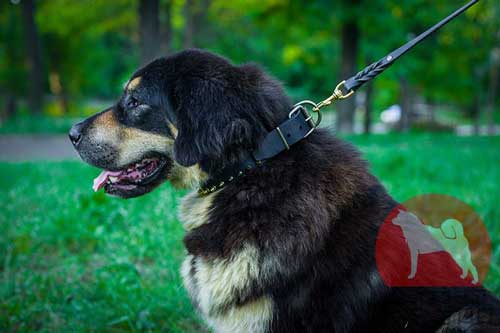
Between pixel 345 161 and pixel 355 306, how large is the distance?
33.0 inches

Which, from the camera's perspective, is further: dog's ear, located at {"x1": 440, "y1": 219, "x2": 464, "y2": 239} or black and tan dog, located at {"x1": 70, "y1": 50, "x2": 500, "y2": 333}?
dog's ear, located at {"x1": 440, "y1": 219, "x2": 464, "y2": 239}

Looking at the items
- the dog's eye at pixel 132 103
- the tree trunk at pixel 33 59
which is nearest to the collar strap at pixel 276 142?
the dog's eye at pixel 132 103

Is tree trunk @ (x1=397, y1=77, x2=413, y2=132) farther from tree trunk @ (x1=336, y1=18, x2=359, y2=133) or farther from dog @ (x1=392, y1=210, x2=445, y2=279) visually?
dog @ (x1=392, y1=210, x2=445, y2=279)

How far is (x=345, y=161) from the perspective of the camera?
287 centimetres

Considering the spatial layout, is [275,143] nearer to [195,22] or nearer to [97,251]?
[97,251]

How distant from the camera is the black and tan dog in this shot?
2.46m

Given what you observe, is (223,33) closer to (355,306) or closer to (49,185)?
(49,185)

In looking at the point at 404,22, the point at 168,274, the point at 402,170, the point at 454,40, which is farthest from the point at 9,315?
the point at 454,40

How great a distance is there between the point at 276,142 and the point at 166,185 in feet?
14.4

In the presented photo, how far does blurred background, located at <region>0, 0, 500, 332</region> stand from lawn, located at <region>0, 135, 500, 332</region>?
0.05 feet

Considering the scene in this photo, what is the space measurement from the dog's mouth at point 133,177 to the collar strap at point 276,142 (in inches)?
20.3

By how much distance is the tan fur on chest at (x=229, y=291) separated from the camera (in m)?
2.58

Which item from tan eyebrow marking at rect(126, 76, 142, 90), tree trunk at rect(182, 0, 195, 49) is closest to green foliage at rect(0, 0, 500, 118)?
tree trunk at rect(182, 0, 195, 49)

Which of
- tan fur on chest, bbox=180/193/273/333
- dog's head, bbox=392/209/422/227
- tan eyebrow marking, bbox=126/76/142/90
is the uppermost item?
tan eyebrow marking, bbox=126/76/142/90
